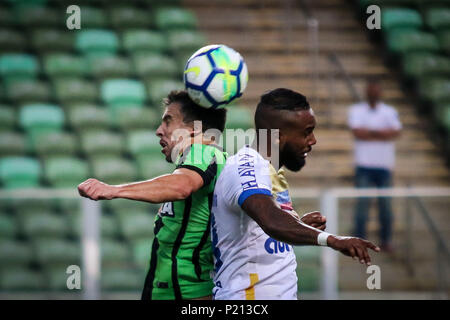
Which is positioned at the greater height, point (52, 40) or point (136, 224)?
point (52, 40)

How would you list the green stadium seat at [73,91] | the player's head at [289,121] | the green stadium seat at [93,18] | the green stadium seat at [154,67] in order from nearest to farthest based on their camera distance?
the player's head at [289,121] → the green stadium seat at [73,91] → the green stadium seat at [154,67] → the green stadium seat at [93,18]

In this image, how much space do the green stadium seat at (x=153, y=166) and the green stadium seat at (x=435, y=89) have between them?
3329mm

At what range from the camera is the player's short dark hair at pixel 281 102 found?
334 centimetres

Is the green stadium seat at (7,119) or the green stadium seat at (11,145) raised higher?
the green stadium seat at (7,119)

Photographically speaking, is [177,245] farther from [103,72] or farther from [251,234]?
[103,72]

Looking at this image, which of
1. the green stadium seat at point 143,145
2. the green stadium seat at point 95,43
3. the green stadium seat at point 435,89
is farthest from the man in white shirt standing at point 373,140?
the green stadium seat at point 95,43

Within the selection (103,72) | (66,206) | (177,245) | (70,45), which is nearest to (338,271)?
(66,206)

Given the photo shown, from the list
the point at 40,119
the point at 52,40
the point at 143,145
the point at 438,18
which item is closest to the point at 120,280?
the point at 143,145

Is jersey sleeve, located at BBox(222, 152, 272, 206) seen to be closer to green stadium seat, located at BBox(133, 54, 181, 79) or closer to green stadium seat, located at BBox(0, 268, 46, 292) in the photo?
green stadium seat, located at BBox(0, 268, 46, 292)

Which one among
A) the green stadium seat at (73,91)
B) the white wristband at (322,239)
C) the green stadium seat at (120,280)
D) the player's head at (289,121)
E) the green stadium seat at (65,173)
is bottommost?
the green stadium seat at (120,280)

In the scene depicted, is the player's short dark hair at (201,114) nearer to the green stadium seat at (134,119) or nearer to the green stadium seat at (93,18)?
the green stadium seat at (134,119)

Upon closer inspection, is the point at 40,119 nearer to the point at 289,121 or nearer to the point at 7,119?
the point at 7,119

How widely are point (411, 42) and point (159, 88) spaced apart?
3.27 meters

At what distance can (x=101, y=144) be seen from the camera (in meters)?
8.44
